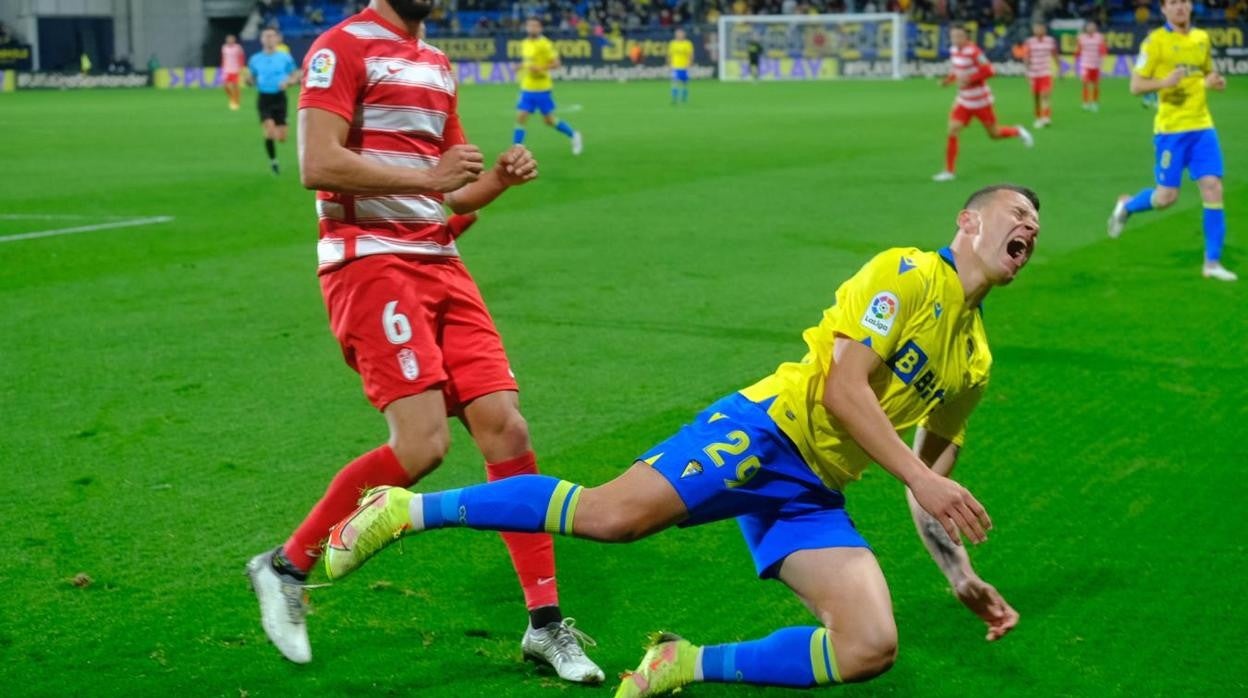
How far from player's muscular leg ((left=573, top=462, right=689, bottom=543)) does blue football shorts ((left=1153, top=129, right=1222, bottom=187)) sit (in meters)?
9.03

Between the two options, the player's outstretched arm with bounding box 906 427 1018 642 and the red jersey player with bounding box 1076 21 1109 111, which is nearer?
the player's outstretched arm with bounding box 906 427 1018 642

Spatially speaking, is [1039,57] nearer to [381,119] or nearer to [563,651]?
[381,119]

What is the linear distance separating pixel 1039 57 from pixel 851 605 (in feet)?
85.2

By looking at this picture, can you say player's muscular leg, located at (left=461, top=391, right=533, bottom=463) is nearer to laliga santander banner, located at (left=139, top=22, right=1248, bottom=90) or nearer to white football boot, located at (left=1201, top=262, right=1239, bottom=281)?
white football boot, located at (left=1201, top=262, right=1239, bottom=281)

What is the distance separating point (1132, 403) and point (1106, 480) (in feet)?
5.04

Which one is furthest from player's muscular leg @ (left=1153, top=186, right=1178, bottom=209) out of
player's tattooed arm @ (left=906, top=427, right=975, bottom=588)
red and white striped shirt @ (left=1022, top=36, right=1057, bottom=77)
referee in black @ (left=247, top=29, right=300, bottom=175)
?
red and white striped shirt @ (left=1022, top=36, right=1057, bottom=77)

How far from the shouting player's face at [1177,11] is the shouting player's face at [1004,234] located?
8454 millimetres

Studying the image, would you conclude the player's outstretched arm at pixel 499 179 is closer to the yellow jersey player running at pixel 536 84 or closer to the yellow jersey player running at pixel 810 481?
→ the yellow jersey player running at pixel 810 481

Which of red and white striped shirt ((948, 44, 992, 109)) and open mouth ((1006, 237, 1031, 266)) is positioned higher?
red and white striped shirt ((948, 44, 992, 109))

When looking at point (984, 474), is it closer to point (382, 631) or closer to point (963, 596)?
point (963, 596)

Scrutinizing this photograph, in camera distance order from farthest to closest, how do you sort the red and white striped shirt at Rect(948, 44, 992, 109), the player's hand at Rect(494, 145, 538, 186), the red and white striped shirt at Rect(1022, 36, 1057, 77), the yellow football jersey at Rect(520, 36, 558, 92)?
the red and white striped shirt at Rect(1022, 36, 1057, 77) → the yellow football jersey at Rect(520, 36, 558, 92) → the red and white striped shirt at Rect(948, 44, 992, 109) → the player's hand at Rect(494, 145, 538, 186)

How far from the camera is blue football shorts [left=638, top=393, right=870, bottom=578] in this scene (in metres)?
4.20

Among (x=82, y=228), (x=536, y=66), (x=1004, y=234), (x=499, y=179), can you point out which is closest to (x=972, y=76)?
(x=536, y=66)

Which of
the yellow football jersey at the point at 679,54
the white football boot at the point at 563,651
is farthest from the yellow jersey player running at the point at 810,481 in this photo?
the yellow football jersey at the point at 679,54
